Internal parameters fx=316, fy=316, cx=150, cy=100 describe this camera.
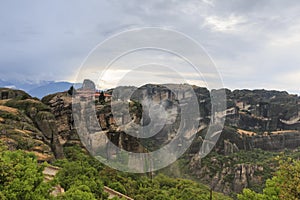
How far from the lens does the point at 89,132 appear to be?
925 inches

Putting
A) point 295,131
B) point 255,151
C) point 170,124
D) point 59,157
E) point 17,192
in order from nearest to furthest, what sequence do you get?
point 17,192 → point 170,124 → point 59,157 → point 255,151 → point 295,131

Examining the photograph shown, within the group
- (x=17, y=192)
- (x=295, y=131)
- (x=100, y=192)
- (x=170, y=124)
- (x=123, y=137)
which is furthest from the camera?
(x=295, y=131)

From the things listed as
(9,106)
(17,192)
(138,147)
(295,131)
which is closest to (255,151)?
(295,131)

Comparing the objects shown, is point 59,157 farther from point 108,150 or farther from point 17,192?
point 17,192

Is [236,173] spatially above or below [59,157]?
below

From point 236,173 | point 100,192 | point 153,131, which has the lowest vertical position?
point 236,173

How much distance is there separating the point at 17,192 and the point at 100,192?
582cm

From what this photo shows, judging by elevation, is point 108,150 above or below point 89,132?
below

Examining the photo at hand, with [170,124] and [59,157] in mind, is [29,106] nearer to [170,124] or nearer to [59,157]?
[59,157]

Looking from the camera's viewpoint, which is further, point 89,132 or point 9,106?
point 9,106

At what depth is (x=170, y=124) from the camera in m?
21.0

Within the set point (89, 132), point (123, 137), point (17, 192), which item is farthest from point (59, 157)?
point (17, 192)

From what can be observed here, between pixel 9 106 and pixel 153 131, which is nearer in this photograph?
pixel 153 131

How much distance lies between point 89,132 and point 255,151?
1579 inches
